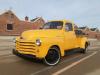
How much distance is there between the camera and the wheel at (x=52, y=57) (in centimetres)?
901

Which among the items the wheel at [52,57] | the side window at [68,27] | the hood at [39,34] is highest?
the side window at [68,27]

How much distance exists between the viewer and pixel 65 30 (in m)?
10.5

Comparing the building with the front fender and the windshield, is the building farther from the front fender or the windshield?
the front fender

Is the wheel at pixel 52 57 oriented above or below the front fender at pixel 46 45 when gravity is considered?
below

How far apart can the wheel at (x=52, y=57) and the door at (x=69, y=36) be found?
1.24 metres

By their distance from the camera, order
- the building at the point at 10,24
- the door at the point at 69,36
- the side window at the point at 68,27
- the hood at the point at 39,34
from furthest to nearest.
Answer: the building at the point at 10,24
the side window at the point at 68,27
the door at the point at 69,36
the hood at the point at 39,34

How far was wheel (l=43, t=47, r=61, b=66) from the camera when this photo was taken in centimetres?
901

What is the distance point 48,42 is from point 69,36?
232 centimetres

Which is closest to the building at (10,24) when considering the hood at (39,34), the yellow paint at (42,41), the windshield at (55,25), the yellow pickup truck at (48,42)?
the windshield at (55,25)

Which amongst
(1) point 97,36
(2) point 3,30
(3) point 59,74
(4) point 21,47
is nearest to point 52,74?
(3) point 59,74

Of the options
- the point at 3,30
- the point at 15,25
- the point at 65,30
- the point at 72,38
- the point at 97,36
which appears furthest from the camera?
the point at 97,36

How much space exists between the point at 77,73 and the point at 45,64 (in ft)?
6.12

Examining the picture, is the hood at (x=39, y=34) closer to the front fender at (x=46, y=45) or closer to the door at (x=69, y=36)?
the front fender at (x=46, y=45)

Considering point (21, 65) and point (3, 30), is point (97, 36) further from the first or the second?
point (21, 65)
